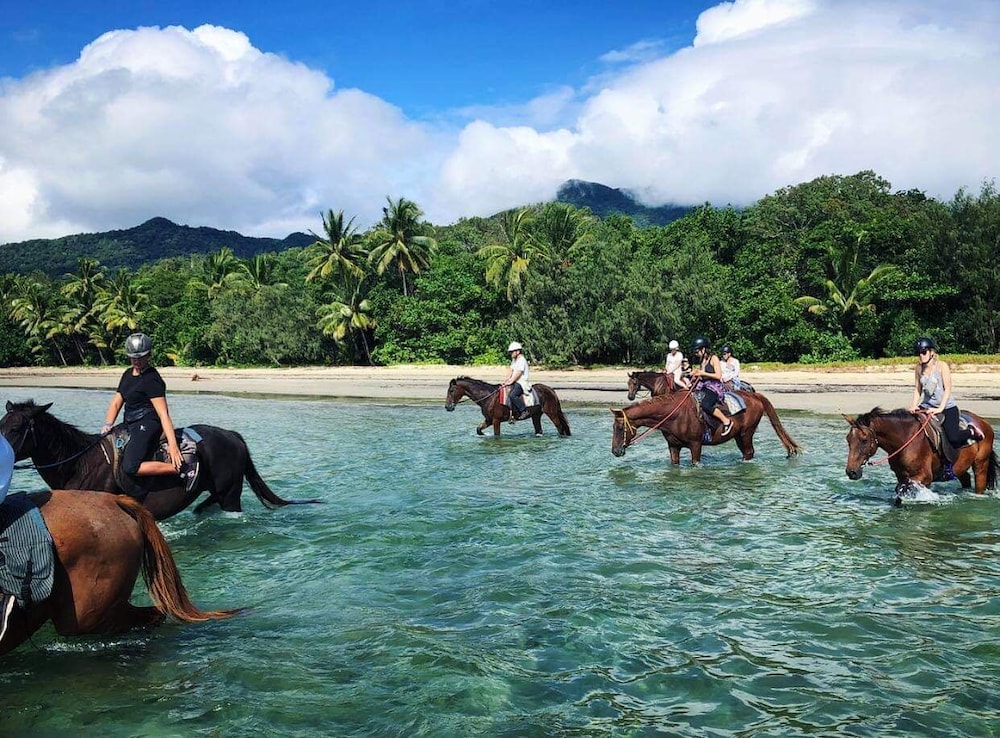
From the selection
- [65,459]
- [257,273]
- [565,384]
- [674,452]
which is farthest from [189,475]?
[257,273]

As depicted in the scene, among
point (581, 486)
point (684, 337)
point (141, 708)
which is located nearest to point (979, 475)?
point (581, 486)

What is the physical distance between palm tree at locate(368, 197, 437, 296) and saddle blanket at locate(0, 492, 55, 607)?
166ft

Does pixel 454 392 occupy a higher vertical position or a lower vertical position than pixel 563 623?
higher

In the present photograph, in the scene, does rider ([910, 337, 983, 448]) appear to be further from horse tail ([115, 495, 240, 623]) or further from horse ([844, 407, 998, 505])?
horse tail ([115, 495, 240, 623])

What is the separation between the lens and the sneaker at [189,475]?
863 centimetres

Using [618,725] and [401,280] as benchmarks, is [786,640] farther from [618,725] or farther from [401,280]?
[401,280]

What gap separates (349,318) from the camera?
174ft

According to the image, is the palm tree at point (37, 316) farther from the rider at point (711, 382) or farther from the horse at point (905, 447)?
the horse at point (905, 447)

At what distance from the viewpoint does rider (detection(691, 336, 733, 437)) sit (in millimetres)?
13883

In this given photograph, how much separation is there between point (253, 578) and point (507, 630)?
321cm

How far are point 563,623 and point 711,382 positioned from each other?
8.57m

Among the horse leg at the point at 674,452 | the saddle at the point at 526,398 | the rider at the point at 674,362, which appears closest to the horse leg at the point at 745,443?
the horse leg at the point at 674,452

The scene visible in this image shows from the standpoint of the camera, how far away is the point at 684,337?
132ft

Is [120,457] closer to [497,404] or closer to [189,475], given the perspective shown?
[189,475]
